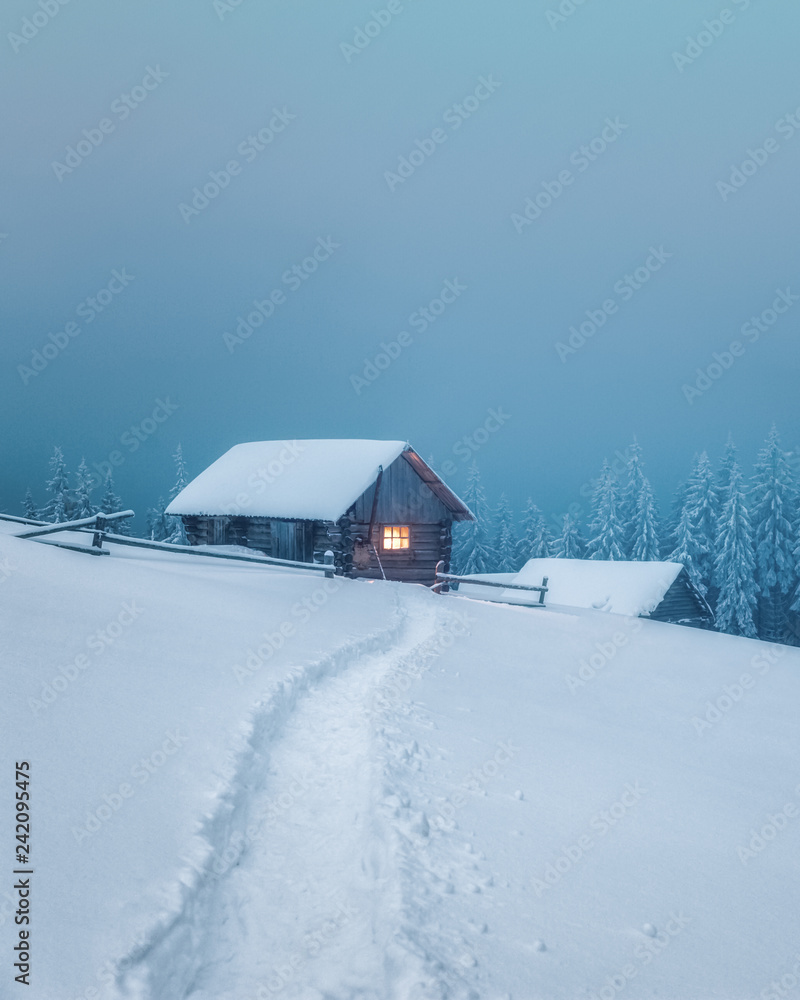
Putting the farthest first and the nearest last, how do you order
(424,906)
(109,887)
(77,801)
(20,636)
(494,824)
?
(20,636) < (494,824) < (77,801) < (424,906) < (109,887)

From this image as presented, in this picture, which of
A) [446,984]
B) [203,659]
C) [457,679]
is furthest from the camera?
[457,679]

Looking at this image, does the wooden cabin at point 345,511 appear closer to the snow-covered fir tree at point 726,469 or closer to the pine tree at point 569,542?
the pine tree at point 569,542

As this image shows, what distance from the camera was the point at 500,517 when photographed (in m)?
54.4

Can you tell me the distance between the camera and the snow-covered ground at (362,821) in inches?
131

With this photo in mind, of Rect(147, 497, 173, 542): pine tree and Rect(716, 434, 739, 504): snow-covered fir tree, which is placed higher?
Rect(716, 434, 739, 504): snow-covered fir tree

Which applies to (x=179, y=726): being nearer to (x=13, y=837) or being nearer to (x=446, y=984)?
(x=13, y=837)

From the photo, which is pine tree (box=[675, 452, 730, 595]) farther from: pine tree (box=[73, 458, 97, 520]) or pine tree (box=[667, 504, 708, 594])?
pine tree (box=[73, 458, 97, 520])

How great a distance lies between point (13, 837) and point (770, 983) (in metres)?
4.57

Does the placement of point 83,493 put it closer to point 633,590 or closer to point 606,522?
point 606,522

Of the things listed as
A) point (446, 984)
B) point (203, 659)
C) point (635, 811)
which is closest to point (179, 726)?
point (203, 659)

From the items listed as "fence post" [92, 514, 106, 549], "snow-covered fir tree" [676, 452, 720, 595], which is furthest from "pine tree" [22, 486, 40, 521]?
"snow-covered fir tree" [676, 452, 720, 595]

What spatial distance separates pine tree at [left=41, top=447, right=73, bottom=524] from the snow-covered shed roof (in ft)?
65.4

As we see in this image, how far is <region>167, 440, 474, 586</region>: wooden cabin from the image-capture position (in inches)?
858

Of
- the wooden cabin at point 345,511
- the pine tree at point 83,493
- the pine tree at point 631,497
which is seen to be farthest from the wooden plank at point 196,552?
the pine tree at point 631,497
